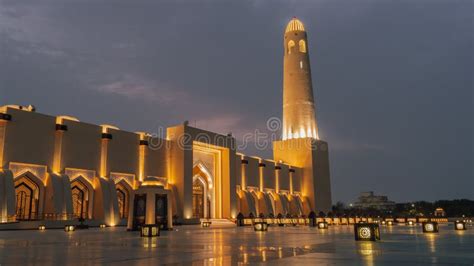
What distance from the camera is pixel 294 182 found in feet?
153

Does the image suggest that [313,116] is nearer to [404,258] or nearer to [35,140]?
[35,140]

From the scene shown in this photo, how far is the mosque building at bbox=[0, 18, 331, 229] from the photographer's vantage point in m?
22.0

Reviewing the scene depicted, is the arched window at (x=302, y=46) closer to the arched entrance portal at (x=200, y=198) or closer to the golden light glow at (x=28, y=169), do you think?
the arched entrance portal at (x=200, y=198)

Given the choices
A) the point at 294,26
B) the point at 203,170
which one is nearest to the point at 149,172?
the point at 203,170

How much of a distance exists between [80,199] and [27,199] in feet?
11.0

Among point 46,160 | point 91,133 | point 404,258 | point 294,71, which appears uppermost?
point 294,71

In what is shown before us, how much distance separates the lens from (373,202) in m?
120

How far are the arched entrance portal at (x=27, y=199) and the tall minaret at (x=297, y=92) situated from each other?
30282 mm

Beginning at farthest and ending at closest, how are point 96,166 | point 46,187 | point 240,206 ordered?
point 240,206
point 96,166
point 46,187

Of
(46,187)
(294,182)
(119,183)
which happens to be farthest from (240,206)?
(46,187)

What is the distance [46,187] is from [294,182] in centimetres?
2905

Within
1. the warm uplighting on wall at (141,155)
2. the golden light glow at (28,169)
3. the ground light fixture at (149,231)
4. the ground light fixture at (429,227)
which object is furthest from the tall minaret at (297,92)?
the ground light fixture at (149,231)

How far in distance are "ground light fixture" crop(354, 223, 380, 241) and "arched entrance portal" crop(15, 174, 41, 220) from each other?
18905 millimetres

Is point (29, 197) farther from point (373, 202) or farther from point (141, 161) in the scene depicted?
point (373, 202)
